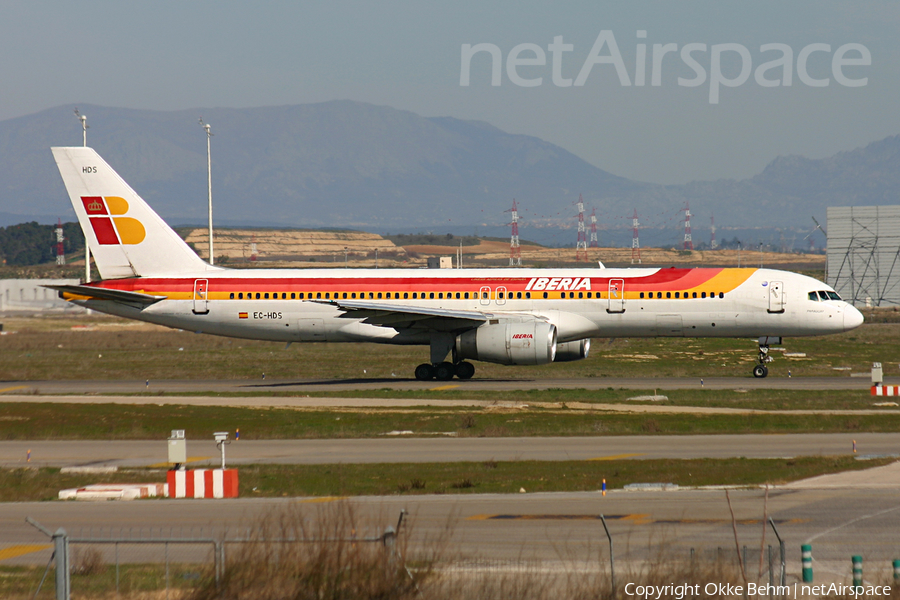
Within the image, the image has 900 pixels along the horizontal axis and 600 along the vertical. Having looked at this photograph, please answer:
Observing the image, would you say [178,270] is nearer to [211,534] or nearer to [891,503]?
[211,534]

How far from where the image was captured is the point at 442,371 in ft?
139

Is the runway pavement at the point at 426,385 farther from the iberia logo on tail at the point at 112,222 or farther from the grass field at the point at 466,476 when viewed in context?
the grass field at the point at 466,476

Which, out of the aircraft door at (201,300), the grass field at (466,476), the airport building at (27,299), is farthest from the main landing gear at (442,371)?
the airport building at (27,299)

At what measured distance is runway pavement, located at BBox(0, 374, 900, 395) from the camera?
3875 centimetres

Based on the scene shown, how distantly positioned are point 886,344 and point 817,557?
49.8 metres

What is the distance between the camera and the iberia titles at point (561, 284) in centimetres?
4091

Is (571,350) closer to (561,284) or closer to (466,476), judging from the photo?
(561,284)

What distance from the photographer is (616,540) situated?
15.1m

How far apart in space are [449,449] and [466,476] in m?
4.05

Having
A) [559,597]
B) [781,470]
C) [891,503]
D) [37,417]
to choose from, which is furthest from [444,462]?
[37,417]

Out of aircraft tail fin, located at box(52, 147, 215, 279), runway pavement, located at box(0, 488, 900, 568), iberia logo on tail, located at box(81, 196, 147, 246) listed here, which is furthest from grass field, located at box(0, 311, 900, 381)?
runway pavement, located at box(0, 488, 900, 568)

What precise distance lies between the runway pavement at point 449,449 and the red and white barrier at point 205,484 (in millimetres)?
3870
